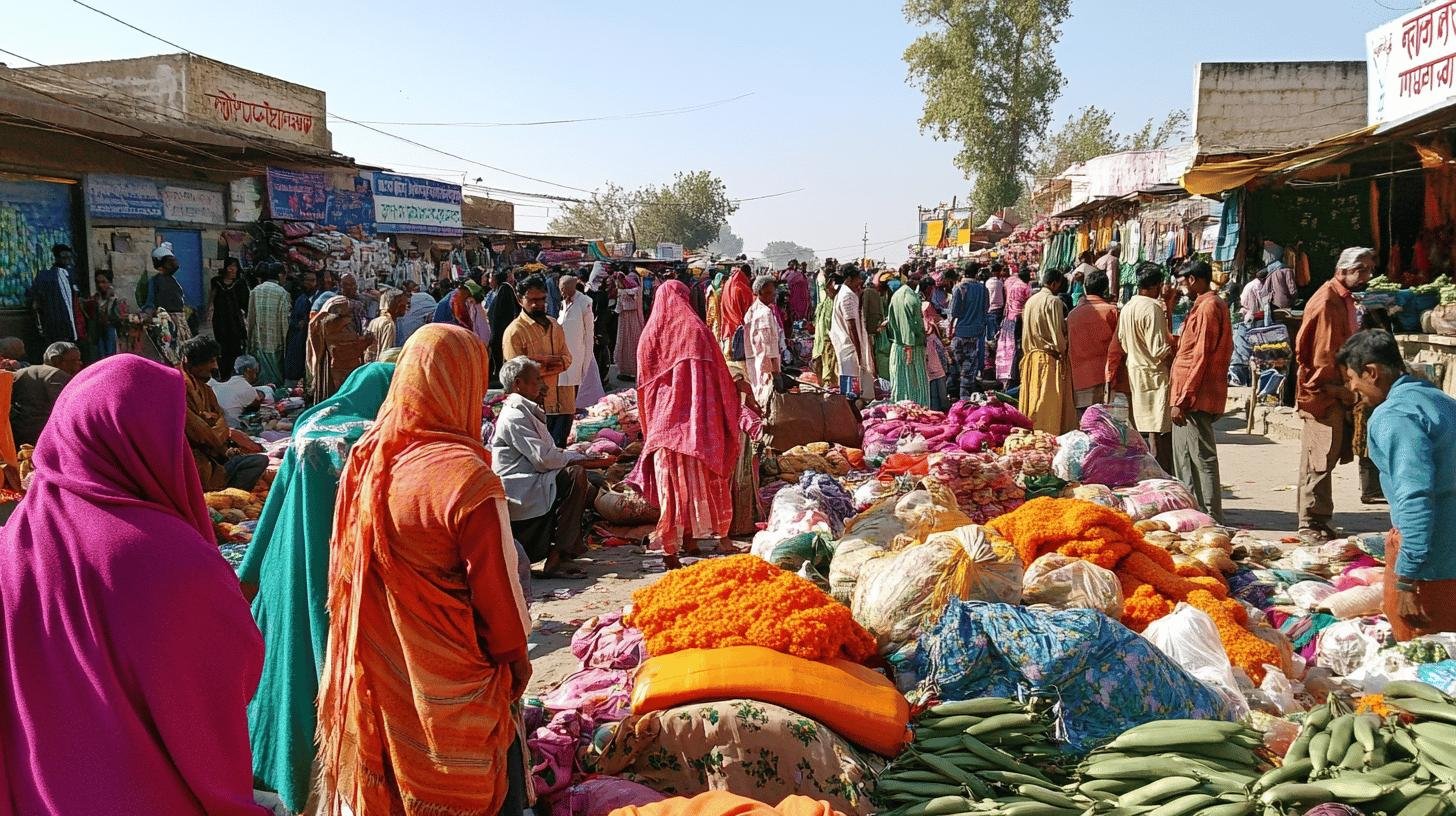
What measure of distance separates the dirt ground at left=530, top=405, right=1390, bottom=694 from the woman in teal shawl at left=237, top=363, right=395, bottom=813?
133cm

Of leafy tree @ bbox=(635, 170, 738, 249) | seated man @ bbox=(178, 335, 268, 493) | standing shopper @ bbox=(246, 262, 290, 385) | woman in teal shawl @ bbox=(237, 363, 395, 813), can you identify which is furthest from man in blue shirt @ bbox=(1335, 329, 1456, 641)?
leafy tree @ bbox=(635, 170, 738, 249)

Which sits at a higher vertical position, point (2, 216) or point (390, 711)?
point (2, 216)

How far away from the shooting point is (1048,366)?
8773 millimetres

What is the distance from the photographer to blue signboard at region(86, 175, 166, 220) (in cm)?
1302

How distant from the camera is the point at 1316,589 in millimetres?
5242

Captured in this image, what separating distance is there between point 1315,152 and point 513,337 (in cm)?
830

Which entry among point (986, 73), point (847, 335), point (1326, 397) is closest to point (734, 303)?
point (847, 335)

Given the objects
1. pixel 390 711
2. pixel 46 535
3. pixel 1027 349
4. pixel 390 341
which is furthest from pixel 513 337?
pixel 46 535

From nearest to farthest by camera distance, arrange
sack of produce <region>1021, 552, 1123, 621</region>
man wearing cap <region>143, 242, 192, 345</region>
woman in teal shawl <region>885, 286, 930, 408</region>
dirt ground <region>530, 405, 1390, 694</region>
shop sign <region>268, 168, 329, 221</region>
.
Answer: sack of produce <region>1021, 552, 1123, 621</region>, dirt ground <region>530, 405, 1390, 694</region>, woman in teal shawl <region>885, 286, 930, 408</region>, man wearing cap <region>143, 242, 192, 345</region>, shop sign <region>268, 168, 329, 221</region>

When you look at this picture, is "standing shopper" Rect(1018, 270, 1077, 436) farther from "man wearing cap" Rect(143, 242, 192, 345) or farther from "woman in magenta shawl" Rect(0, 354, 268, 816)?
"man wearing cap" Rect(143, 242, 192, 345)

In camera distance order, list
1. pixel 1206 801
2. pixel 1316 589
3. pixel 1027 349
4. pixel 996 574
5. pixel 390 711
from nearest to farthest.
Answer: pixel 390 711 < pixel 1206 801 < pixel 996 574 < pixel 1316 589 < pixel 1027 349

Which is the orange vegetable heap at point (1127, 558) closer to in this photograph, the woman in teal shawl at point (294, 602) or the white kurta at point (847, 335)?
the woman in teal shawl at point (294, 602)

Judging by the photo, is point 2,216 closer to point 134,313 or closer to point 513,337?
point 134,313

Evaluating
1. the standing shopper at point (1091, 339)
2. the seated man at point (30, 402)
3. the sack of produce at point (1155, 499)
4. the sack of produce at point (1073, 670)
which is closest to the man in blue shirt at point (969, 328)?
the standing shopper at point (1091, 339)
